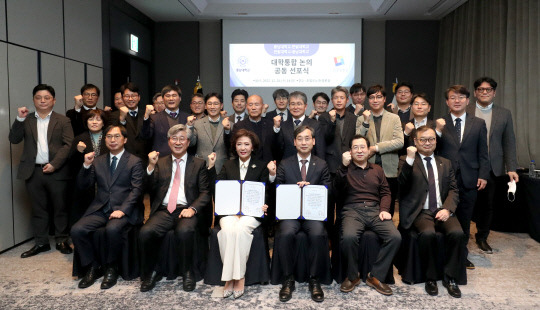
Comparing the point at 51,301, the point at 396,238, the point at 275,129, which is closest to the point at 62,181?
the point at 51,301

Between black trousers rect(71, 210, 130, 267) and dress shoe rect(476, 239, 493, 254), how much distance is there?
3243 mm

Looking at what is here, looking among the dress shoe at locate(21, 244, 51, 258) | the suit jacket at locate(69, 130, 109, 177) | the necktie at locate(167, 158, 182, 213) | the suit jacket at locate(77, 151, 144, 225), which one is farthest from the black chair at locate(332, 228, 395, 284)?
the dress shoe at locate(21, 244, 51, 258)

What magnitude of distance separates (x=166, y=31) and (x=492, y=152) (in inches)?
245

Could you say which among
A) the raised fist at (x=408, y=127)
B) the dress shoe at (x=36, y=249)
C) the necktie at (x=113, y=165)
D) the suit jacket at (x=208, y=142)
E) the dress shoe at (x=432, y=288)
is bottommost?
the dress shoe at (x=432, y=288)

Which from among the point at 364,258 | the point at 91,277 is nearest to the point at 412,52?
the point at 364,258

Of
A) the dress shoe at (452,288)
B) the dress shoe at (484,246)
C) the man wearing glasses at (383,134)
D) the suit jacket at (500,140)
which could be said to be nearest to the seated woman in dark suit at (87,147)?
the man wearing glasses at (383,134)

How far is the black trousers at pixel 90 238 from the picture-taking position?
299cm

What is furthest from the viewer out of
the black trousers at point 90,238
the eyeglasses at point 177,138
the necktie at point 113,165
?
the necktie at point 113,165

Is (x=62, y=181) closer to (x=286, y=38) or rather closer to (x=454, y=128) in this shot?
(x=454, y=128)

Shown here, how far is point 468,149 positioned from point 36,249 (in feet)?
13.1

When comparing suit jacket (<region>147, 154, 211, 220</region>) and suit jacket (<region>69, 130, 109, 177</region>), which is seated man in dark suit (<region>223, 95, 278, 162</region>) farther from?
suit jacket (<region>69, 130, 109, 177</region>)

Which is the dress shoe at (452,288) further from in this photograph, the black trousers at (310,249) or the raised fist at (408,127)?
the raised fist at (408,127)

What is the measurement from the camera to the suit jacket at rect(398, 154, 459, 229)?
308 cm

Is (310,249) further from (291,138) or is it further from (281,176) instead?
(291,138)
